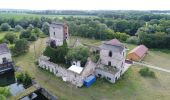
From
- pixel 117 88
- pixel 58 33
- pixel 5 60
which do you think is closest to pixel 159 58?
pixel 117 88

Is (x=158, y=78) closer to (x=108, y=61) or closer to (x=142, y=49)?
(x=108, y=61)

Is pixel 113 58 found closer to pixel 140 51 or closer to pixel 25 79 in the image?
pixel 140 51

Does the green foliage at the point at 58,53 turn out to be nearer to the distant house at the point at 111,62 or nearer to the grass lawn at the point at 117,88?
the grass lawn at the point at 117,88

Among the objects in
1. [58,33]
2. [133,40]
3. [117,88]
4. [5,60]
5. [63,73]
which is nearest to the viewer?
[117,88]

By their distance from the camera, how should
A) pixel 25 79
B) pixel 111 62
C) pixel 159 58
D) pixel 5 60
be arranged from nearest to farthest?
pixel 25 79 → pixel 111 62 → pixel 5 60 → pixel 159 58

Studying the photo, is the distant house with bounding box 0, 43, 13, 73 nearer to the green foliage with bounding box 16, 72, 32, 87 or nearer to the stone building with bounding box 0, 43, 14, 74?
the stone building with bounding box 0, 43, 14, 74

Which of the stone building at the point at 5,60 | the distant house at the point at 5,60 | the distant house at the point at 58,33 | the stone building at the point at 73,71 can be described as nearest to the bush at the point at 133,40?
the distant house at the point at 58,33
